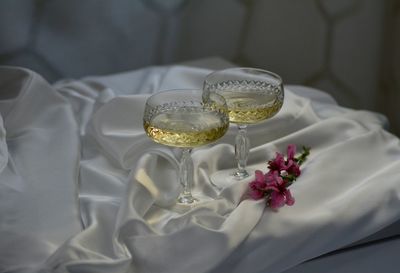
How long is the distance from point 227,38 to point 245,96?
0.81 m

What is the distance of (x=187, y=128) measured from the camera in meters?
0.80

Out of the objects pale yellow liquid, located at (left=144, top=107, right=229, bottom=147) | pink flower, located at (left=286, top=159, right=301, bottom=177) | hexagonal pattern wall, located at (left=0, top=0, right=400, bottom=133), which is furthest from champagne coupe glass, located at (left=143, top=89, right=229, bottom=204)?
hexagonal pattern wall, located at (left=0, top=0, right=400, bottom=133)

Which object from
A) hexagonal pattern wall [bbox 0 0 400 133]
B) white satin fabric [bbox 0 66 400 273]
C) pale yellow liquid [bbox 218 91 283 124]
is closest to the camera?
white satin fabric [bbox 0 66 400 273]

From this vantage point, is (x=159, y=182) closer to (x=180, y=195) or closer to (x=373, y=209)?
(x=180, y=195)

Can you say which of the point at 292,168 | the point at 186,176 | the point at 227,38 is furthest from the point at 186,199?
the point at 227,38

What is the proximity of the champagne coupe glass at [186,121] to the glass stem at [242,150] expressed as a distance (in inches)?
2.8

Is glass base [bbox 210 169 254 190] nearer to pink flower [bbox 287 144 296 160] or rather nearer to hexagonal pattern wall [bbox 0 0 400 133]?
pink flower [bbox 287 144 296 160]

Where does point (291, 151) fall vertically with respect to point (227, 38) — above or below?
above

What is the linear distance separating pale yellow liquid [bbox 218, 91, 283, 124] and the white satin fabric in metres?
0.07

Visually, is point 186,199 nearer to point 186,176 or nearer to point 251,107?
point 186,176

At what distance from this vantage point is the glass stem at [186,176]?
83cm

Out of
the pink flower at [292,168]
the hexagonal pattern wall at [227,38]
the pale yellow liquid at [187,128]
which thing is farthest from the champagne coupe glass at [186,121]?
the hexagonal pattern wall at [227,38]

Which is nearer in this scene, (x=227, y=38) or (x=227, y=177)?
(x=227, y=177)

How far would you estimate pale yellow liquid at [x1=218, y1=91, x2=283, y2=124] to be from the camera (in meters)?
0.87
